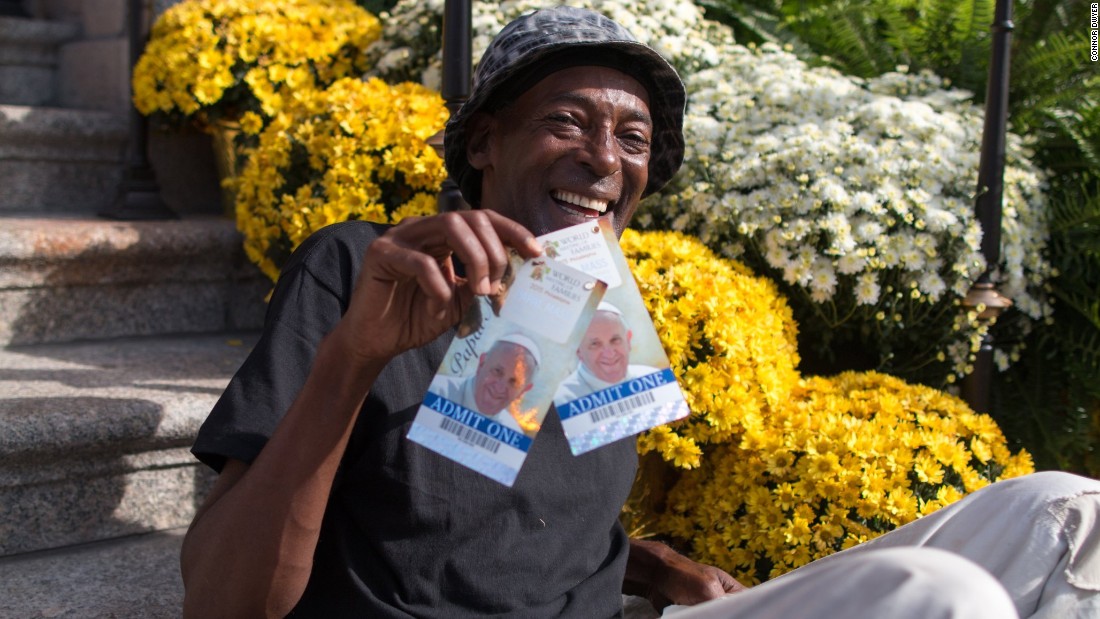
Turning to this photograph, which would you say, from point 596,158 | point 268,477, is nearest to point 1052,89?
point 596,158

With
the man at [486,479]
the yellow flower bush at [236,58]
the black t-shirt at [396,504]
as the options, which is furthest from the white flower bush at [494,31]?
the black t-shirt at [396,504]

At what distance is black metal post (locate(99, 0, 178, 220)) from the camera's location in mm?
3961

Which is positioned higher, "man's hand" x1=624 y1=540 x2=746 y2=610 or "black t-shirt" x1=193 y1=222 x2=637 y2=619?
"black t-shirt" x1=193 y1=222 x2=637 y2=619

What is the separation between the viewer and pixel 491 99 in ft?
6.41

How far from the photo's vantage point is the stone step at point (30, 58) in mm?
4781

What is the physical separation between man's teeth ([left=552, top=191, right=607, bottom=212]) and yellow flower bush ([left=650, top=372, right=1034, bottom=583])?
3.10 feet

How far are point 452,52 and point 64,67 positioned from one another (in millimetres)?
2961

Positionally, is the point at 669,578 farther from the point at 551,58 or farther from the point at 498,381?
the point at 551,58

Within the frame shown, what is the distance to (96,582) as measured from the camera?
7.64ft

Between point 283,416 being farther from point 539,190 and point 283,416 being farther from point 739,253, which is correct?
point 739,253

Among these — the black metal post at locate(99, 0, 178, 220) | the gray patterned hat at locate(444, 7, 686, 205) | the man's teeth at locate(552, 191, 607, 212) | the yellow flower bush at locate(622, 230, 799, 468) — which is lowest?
the black metal post at locate(99, 0, 178, 220)

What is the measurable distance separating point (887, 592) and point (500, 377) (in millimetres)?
541

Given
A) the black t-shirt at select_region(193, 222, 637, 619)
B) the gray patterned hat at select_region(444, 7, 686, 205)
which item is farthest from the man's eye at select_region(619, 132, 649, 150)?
the black t-shirt at select_region(193, 222, 637, 619)

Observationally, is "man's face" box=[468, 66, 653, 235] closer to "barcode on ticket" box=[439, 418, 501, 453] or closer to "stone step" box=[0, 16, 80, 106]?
"barcode on ticket" box=[439, 418, 501, 453]
